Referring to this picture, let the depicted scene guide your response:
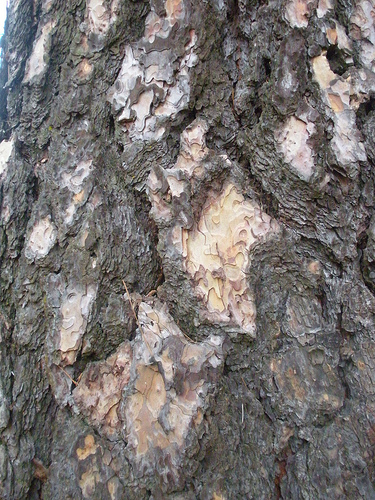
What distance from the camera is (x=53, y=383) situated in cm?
129

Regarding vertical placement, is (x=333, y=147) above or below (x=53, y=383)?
above

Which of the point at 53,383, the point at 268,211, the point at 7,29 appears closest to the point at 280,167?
the point at 268,211

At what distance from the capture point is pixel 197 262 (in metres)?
1.24

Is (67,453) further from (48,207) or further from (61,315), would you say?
(48,207)

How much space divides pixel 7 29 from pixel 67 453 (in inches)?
62.6

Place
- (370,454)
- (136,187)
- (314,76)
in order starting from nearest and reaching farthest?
(370,454)
(314,76)
(136,187)

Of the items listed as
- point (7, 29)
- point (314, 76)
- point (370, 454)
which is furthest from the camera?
point (7, 29)

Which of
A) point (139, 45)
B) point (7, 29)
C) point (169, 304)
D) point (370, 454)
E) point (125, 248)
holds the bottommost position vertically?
point (370, 454)

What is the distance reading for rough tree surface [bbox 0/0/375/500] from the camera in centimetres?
115

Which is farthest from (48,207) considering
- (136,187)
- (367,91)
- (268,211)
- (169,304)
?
(367,91)

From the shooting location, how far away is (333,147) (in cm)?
120

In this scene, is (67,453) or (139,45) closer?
(67,453)

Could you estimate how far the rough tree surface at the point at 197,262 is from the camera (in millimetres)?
1146

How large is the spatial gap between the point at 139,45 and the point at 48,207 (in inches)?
25.6
